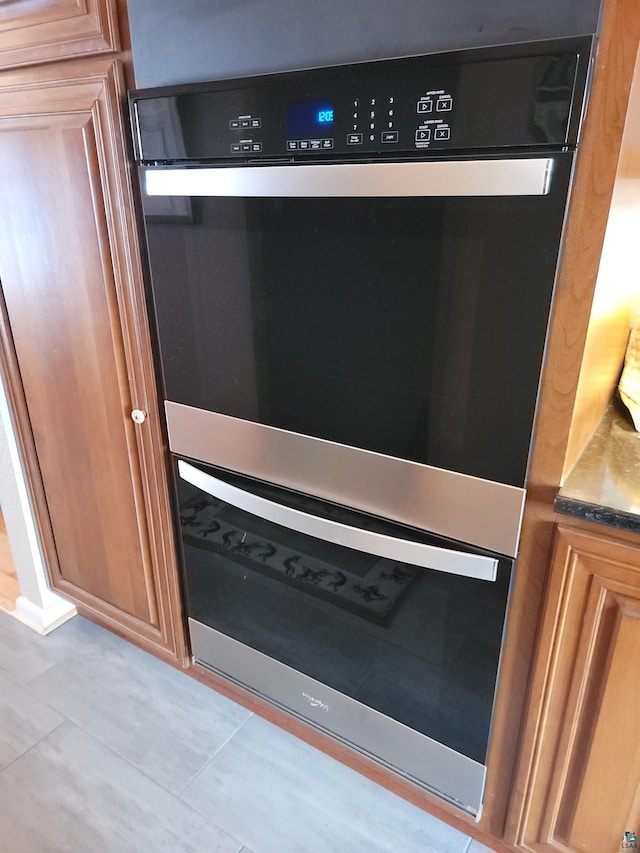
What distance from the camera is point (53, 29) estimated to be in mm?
1112

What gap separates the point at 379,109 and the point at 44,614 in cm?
169

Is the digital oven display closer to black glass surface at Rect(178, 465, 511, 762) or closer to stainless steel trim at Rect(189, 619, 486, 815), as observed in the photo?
black glass surface at Rect(178, 465, 511, 762)

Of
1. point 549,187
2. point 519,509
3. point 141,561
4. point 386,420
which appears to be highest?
point 549,187

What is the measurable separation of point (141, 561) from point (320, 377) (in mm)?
790

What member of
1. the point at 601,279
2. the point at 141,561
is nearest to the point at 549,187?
the point at 601,279

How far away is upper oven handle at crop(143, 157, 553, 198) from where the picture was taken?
2.49 ft

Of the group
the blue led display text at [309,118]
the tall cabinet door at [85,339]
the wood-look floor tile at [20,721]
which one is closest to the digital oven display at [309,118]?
the blue led display text at [309,118]

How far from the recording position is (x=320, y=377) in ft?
3.41

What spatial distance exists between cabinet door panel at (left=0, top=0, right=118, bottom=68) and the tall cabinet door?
0.09 ft

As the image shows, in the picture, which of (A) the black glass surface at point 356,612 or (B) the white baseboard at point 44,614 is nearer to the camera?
(A) the black glass surface at point 356,612

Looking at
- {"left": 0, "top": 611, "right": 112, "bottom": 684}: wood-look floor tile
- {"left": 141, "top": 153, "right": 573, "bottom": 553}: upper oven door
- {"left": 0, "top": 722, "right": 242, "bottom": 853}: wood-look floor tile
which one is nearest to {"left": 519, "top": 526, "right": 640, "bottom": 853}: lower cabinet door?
{"left": 141, "top": 153, "right": 573, "bottom": 553}: upper oven door

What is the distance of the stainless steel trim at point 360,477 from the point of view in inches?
36.9

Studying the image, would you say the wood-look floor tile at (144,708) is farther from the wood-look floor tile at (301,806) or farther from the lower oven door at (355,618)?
the lower oven door at (355,618)

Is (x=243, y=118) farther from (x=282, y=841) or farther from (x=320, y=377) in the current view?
(x=282, y=841)
